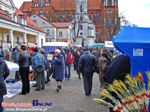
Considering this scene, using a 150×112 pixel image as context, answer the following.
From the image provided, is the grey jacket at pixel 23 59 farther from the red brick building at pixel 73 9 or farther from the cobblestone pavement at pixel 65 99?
the red brick building at pixel 73 9

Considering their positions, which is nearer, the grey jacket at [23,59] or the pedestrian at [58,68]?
the grey jacket at [23,59]

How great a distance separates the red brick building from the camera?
52.1 m

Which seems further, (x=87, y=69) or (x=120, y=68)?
(x=87, y=69)

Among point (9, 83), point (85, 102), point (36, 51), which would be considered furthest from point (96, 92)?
point (9, 83)

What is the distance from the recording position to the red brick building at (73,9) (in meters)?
52.1

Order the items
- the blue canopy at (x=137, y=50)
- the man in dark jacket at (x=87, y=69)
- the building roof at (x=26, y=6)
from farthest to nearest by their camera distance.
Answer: the building roof at (x=26, y=6) → the man in dark jacket at (x=87, y=69) → the blue canopy at (x=137, y=50)

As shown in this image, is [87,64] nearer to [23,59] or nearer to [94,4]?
[23,59]

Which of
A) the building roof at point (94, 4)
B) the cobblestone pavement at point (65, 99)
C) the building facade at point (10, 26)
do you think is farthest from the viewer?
the building roof at point (94, 4)

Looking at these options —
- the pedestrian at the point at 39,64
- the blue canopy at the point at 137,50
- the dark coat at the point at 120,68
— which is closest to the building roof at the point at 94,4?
the pedestrian at the point at 39,64

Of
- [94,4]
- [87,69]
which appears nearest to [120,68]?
[87,69]

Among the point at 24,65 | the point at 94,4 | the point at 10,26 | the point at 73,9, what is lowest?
the point at 24,65

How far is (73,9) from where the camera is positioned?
56.4 metres

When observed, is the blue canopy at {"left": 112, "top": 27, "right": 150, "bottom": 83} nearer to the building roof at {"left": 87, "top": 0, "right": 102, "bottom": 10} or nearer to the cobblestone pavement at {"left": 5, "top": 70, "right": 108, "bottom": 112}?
the cobblestone pavement at {"left": 5, "top": 70, "right": 108, "bottom": 112}

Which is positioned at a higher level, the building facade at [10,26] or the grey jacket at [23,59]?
the building facade at [10,26]
